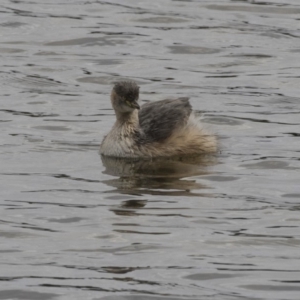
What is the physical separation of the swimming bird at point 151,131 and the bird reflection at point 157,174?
0.35 ft

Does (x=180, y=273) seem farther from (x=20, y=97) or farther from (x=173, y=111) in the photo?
(x=20, y=97)

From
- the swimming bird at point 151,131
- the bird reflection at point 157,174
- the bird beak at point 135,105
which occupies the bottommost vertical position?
the bird reflection at point 157,174

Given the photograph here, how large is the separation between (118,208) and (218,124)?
3494 mm

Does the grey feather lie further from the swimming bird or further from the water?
the water

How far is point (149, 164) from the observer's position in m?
12.9

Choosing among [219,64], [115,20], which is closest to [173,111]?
[219,64]

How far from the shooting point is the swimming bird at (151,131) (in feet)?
42.9

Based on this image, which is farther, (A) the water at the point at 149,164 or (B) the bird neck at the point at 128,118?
(B) the bird neck at the point at 128,118

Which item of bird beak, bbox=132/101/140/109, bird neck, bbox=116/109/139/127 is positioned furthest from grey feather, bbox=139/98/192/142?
bird beak, bbox=132/101/140/109

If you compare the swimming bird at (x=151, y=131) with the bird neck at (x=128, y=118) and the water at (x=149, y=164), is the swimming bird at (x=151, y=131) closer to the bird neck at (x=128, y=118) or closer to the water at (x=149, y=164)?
the bird neck at (x=128, y=118)

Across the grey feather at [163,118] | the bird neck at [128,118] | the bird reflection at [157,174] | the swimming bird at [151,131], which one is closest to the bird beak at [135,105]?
the swimming bird at [151,131]

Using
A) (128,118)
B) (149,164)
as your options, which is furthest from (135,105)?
(149,164)

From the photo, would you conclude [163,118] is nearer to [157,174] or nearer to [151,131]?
[151,131]

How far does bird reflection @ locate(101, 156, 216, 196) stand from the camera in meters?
11.7
